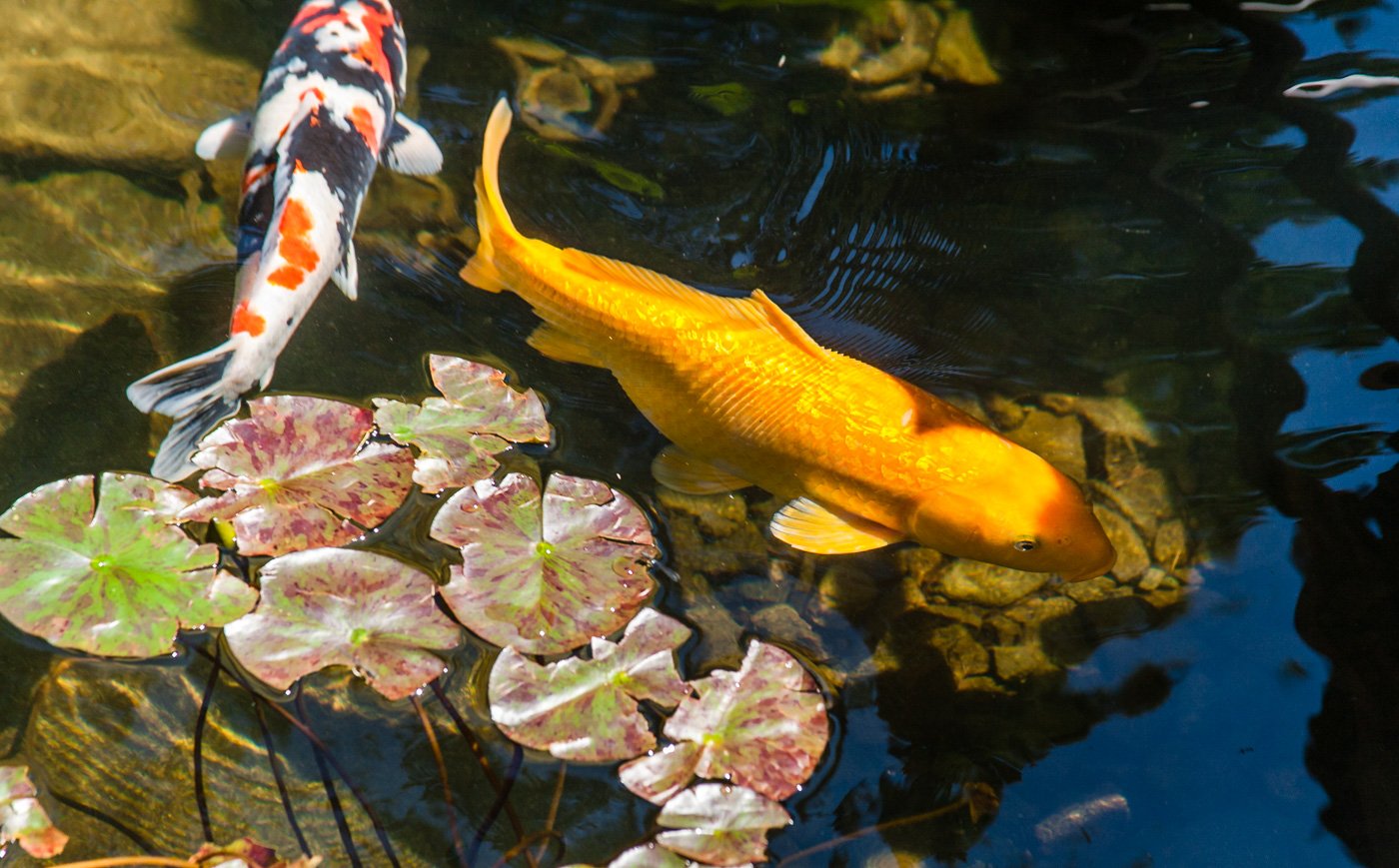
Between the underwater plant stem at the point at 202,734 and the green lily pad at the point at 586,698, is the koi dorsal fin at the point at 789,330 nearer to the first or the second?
the green lily pad at the point at 586,698

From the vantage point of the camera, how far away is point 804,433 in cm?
260

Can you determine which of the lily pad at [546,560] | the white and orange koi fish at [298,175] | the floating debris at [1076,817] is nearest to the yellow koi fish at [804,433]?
the lily pad at [546,560]

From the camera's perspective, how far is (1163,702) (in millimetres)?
2500

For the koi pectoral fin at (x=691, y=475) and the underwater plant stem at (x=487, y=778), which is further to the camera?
the koi pectoral fin at (x=691, y=475)

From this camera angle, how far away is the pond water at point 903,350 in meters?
2.35

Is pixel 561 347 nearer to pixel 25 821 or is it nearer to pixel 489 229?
pixel 489 229

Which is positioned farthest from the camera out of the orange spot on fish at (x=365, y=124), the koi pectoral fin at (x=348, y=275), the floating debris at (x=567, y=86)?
the floating debris at (x=567, y=86)

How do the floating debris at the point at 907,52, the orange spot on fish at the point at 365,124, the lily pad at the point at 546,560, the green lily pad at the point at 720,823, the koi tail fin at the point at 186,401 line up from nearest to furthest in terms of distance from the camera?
1. the green lily pad at the point at 720,823
2. the lily pad at the point at 546,560
3. the koi tail fin at the point at 186,401
4. the orange spot on fish at the point at 365,124
5. the floating debris at the point at 907,52

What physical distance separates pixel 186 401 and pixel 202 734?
0.89 metres

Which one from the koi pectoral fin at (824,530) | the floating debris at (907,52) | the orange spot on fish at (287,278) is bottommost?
the koi pectoral fin at (824,530)

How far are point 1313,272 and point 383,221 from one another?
324 centimetres

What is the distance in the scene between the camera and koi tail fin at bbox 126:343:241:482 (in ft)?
8.14

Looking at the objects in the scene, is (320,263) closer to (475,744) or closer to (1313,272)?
(475,744)

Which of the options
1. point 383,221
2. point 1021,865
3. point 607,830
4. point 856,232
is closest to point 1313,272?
point 856,232
